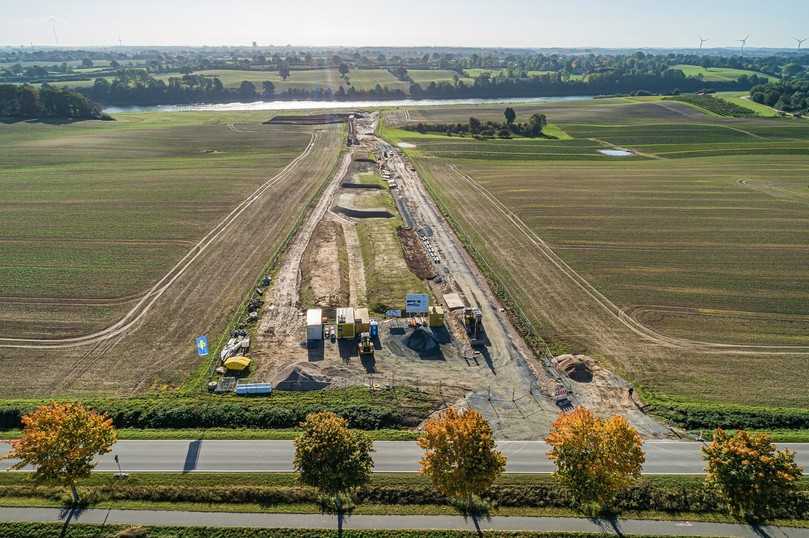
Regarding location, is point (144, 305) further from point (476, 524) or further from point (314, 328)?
point (476, 524)

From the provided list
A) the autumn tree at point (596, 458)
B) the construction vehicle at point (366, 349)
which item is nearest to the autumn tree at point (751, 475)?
the autumn tree at point (596, 458)

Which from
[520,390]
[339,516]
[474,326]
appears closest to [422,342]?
[474,326]

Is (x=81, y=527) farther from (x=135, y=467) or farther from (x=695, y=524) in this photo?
(x=695, y=524)

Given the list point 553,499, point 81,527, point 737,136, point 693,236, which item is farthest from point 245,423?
point 737,136

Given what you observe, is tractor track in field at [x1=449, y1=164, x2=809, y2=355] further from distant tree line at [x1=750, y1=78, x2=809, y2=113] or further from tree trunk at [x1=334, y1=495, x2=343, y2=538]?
distant tree line at [x1=750, y1=78, x2=809, y2=113]

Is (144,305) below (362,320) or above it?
below

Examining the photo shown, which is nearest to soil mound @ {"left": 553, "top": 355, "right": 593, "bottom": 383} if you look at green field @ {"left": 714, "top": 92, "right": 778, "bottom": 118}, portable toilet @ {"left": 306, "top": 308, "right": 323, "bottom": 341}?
portable toilet @ {"left": 306, "top": 308, "right": 323, "bottom": 341}
